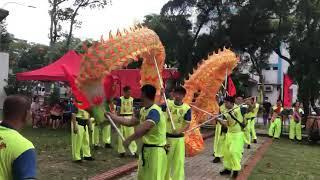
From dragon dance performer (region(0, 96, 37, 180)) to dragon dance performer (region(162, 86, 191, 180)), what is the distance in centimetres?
461

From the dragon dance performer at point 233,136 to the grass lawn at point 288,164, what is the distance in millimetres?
670

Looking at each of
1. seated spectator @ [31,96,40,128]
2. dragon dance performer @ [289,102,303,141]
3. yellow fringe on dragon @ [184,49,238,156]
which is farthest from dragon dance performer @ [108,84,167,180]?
dragon dance performer @ [289,102,303,141]

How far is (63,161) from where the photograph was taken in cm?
1166

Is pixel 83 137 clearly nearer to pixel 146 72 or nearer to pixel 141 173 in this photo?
pixel 146 72

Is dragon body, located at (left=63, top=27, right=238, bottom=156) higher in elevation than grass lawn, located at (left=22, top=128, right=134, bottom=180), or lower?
higher

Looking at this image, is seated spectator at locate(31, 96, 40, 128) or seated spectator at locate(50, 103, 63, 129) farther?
seated spectator at locate(31, 96, 40, 128)

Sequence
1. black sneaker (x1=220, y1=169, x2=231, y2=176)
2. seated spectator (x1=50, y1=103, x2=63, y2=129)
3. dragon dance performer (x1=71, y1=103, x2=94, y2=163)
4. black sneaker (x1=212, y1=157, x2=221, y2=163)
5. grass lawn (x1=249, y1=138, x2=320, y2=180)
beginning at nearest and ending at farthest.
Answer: black sneaker (x1=220, y1=169, x2=231, y2=176), dragon dance performer (x1=71, y1=103, x2=94, y2=163), grass lawn (x1=249, y1=138, x2=320, y2=180), black sneaker (x1=212, y1=157, x2=221, y2=163), seated spectator (x1=50, y1=103, x2=63, y2=129)

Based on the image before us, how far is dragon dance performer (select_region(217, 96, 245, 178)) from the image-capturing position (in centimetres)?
1030

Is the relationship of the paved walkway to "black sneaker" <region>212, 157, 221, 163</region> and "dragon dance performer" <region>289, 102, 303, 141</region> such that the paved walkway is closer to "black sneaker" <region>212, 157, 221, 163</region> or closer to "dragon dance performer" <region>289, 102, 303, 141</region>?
"black sneaker" <region>212, 157, 221, 163</region>

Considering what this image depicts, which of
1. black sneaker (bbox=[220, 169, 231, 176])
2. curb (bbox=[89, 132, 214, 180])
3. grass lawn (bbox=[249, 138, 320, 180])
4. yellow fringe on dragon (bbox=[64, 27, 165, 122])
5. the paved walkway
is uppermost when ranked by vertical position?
yellow fringe on dragon (bbox=[64, 27, 165, 122])

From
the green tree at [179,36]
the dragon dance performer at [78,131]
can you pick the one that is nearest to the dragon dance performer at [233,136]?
the dragon dance performer at [78,131]

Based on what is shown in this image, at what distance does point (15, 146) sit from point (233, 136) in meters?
7.63

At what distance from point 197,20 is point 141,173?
797 inches

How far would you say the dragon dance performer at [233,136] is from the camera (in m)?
10.3
